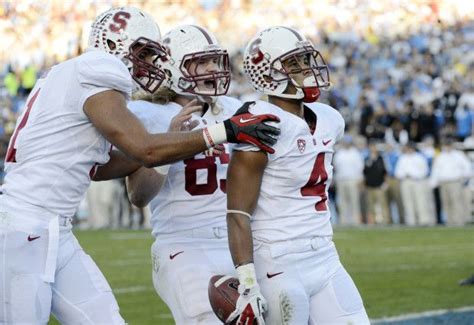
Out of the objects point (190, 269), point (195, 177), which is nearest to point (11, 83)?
point (195, 177)

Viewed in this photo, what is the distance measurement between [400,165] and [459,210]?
1219 mm

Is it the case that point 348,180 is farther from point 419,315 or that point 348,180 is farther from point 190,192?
point 190,192

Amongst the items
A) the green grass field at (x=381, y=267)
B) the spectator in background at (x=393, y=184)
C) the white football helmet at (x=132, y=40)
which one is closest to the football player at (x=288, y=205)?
the white football helmet at (x=132, y=40)

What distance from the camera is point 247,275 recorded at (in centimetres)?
395

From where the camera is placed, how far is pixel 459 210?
1716 cm

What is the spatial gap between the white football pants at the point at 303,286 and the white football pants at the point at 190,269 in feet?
1.25

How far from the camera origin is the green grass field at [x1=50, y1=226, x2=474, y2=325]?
829 cm

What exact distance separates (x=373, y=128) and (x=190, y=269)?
14546 millimetres

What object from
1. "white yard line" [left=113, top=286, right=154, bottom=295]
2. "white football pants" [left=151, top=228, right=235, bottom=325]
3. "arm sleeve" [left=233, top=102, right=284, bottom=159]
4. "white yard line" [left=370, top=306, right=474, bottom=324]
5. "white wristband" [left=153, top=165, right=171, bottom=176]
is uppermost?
"arm sleeve" [left=233, top=102, right=284, bottom=159]

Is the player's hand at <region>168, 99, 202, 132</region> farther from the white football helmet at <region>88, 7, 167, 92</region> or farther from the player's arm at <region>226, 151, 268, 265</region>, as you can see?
the player's arm at <region>226, 151, 268, 265</region>

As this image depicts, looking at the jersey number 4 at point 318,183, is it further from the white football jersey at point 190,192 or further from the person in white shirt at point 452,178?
the person in white shirt at point 452,178

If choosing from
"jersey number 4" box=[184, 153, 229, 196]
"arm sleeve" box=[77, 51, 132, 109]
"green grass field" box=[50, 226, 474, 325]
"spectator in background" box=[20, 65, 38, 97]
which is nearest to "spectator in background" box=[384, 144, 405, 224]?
"green grass field" box=[50, 226, 474, 325]

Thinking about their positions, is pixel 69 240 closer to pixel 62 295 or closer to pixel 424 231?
pixel 62 295

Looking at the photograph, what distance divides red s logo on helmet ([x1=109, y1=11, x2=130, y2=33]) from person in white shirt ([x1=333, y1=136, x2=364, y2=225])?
13.7 m
